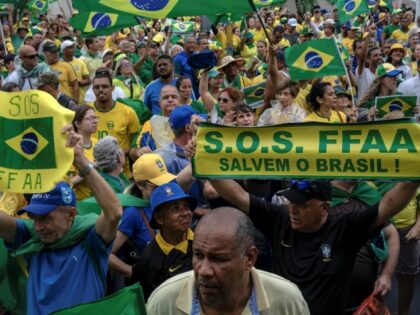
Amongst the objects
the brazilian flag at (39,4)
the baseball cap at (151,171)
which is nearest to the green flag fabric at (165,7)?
the baseball cap at (151,171)

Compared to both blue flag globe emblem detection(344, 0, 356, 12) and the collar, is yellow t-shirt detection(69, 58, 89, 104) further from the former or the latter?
the collar

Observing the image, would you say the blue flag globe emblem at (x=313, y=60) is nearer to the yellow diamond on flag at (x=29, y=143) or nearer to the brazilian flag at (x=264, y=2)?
the brazilian flag at (x=264, y=2)

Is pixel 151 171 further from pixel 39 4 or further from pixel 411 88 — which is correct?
pixel 39 4

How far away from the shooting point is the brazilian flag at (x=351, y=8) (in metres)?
11.3

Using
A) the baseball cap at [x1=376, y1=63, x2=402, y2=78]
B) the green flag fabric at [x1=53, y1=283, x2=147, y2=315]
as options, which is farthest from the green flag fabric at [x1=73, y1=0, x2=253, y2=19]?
the baseball cap at [x1=376, y1=63, x2=402, y2=78]

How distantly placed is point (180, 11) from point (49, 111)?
8.05 ft

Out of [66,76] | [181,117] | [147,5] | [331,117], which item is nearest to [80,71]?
[66,76]

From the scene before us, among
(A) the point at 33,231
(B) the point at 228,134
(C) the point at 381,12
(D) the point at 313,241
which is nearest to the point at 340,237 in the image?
(D) the point at 313,241

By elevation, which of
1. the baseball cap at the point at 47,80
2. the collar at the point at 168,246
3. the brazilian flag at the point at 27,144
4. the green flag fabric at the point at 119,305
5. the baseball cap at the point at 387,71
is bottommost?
the green flag fabric at the point at 119,305

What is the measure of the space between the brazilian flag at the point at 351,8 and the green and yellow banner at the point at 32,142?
8749 mm

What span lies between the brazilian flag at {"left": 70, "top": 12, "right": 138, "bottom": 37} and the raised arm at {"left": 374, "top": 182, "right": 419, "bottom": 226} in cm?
535

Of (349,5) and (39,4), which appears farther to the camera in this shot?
(39,4)

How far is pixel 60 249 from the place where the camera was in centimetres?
358

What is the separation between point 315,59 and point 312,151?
5.00m
